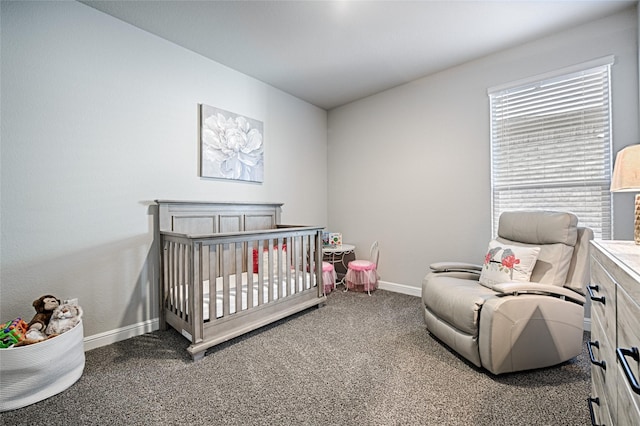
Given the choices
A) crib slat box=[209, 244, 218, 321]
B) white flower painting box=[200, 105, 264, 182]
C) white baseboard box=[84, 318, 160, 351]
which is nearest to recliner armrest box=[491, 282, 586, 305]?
crib slat box=[209, 244, 218, 321]

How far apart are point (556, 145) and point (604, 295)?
2000mm

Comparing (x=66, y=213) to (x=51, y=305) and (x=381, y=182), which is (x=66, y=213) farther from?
(x=381, y=182)

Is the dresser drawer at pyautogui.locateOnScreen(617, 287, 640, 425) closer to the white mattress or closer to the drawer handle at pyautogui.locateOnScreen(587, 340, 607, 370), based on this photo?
the drawer handle at pyautogui.locateOnScreen(587, 340, 607, 370)

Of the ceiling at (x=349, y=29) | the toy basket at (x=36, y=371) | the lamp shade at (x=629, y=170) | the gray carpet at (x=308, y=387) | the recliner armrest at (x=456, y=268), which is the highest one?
the ceiling at (x=349, y=29)

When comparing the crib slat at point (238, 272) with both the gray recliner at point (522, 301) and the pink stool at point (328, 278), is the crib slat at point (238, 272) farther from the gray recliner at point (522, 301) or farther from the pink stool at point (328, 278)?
the gray recliner at point (522, 301)

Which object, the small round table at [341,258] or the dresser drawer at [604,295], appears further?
the small round table at [341,258]

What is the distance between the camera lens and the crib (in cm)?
Result: 189

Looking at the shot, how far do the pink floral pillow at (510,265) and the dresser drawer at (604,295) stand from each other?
0.78 m

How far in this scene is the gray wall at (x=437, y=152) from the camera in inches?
83.5

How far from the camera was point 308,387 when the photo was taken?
1.55 m

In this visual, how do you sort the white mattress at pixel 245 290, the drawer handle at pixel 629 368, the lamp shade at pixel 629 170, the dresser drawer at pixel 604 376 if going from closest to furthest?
the drawer handle at pixel 629 368
the dresser drawer at pixel 604 376
the lamp shade at pixel 629 170
the white mattress at pixel 245 290

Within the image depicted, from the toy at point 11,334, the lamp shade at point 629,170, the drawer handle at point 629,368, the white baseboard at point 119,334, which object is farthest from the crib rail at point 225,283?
the lamp shade at point 629,170

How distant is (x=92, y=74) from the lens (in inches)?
80.7

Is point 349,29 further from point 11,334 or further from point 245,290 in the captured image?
point 11,334
